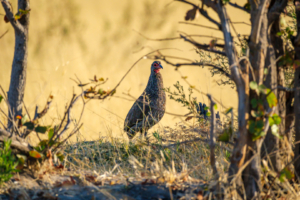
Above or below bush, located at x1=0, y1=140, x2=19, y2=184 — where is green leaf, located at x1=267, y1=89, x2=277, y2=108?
above

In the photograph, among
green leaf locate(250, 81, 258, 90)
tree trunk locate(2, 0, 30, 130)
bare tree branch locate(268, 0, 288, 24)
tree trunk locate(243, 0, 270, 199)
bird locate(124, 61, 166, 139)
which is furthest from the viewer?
bird locate(124, 61, 166, 139)

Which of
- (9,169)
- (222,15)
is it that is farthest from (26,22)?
(222,15)

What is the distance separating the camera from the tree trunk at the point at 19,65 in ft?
8.96

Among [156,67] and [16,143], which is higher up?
[156,67]

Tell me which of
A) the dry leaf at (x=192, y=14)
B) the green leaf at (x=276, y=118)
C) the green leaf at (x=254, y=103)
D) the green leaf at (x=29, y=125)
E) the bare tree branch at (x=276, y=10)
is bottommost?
the green leaf at (x=276, y=118)

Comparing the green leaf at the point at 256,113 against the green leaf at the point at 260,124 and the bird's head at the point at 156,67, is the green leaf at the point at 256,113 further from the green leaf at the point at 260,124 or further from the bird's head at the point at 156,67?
the bird's head at the point at 156,67

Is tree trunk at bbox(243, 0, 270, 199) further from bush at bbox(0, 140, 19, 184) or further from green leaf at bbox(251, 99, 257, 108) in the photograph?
bush at bbox(0, 140, 19, 184)

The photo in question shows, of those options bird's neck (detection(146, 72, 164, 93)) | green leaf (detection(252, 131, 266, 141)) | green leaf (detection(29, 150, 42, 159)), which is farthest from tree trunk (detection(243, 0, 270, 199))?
bird's neck (detection(146, 72, 164, 93))

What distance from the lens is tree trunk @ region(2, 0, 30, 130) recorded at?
2.73m

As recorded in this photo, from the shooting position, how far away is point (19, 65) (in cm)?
278

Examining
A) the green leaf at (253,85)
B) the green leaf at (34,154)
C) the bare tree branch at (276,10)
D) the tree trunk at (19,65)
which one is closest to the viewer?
A: the green leaf at (253,85)

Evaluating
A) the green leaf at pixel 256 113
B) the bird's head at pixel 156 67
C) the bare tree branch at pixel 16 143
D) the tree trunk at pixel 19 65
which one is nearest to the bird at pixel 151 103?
the bird's head at pixel 156 67

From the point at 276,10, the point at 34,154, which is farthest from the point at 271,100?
the point at 34,154

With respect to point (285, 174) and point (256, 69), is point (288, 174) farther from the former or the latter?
point (256, 69)
